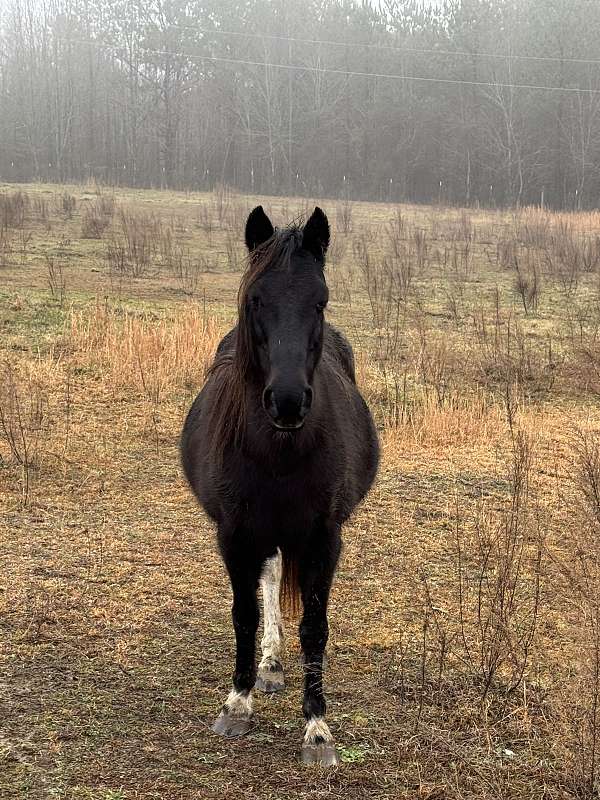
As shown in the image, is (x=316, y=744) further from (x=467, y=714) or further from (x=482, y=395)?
(x=482, y=395)

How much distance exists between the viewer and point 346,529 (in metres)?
5.38

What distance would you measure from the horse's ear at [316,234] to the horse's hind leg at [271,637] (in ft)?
4.24

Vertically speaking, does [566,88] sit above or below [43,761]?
above

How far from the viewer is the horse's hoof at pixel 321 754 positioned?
118 inches

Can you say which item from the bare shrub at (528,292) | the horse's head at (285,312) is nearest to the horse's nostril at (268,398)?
the horse's head at (285,312)

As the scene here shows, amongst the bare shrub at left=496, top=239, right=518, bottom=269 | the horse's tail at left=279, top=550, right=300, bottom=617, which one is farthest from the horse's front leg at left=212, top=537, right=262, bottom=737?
the bare shrub at left=496, top=239, right=518, bottom=269

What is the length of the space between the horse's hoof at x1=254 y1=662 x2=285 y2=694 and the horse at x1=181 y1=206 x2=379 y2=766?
32 cm

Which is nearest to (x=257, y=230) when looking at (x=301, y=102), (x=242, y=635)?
(x=242, y=635)

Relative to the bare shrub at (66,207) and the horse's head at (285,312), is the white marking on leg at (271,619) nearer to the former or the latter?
the horse's head at (285,312)

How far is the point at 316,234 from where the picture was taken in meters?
2.98

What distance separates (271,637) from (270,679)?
191 mm

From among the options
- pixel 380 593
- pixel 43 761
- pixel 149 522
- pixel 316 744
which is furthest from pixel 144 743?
pixel 149 522

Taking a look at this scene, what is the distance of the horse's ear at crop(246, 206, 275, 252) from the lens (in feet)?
9.84

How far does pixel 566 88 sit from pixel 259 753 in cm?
4413
